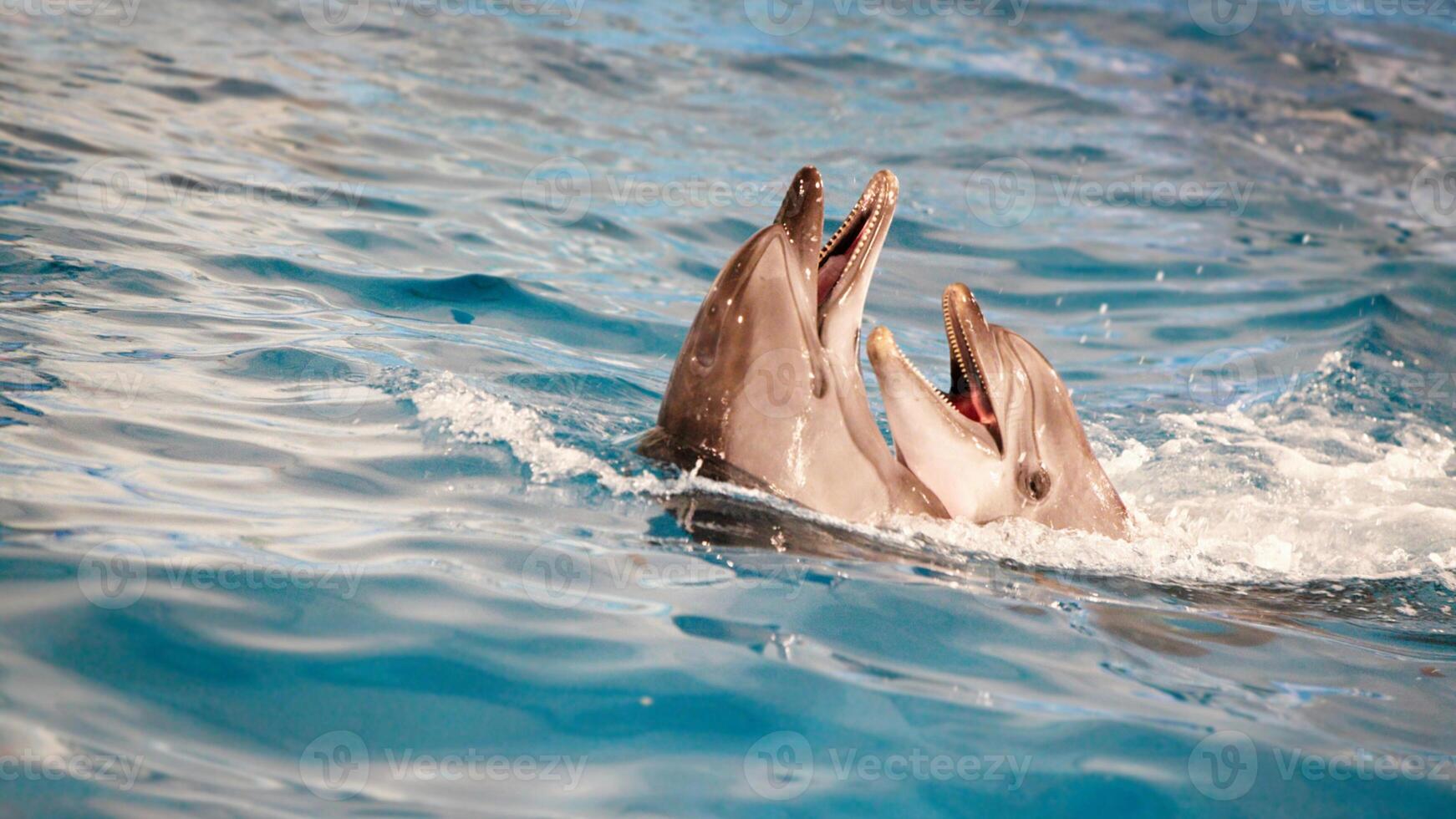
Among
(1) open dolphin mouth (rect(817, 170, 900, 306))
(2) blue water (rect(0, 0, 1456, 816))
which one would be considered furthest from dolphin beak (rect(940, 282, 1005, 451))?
(2) blue water (rect(0, 0, 1456, 816))

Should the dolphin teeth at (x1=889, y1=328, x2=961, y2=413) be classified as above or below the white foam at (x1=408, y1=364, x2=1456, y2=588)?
above

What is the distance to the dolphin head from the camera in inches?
207

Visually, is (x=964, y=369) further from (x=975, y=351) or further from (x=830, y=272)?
(x=830, y=272)

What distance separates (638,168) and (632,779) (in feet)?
33.1

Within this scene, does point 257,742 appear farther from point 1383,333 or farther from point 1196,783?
point 1383,333

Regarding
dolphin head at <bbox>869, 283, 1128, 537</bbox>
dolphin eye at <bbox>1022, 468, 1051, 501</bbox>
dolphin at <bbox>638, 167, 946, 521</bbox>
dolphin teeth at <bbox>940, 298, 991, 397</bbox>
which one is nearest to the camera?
dolphin at <bbox>638, 167, 946, 521</bbox>

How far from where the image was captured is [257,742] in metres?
3.21

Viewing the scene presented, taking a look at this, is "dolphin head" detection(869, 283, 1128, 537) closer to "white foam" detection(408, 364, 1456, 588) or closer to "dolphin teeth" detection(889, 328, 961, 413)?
"dolphin teeth" detection(889, 328, 961, 413)

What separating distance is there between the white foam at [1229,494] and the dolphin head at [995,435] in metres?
0.13

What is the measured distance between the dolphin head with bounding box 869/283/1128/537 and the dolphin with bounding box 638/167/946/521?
0.83ft

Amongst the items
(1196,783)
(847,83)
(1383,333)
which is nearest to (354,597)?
(1196,783)

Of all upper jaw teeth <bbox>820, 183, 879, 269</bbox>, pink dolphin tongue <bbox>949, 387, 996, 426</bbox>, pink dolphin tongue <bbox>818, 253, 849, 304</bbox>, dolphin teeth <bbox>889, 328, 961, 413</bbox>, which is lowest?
pink dolphin tongue <bbox>949, 387, 996, 426</bbox>

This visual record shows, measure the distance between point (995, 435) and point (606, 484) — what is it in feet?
5.38

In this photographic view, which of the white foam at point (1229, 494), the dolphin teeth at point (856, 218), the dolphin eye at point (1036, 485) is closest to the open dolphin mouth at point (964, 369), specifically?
the dolphin eye at point (1036, 485)
